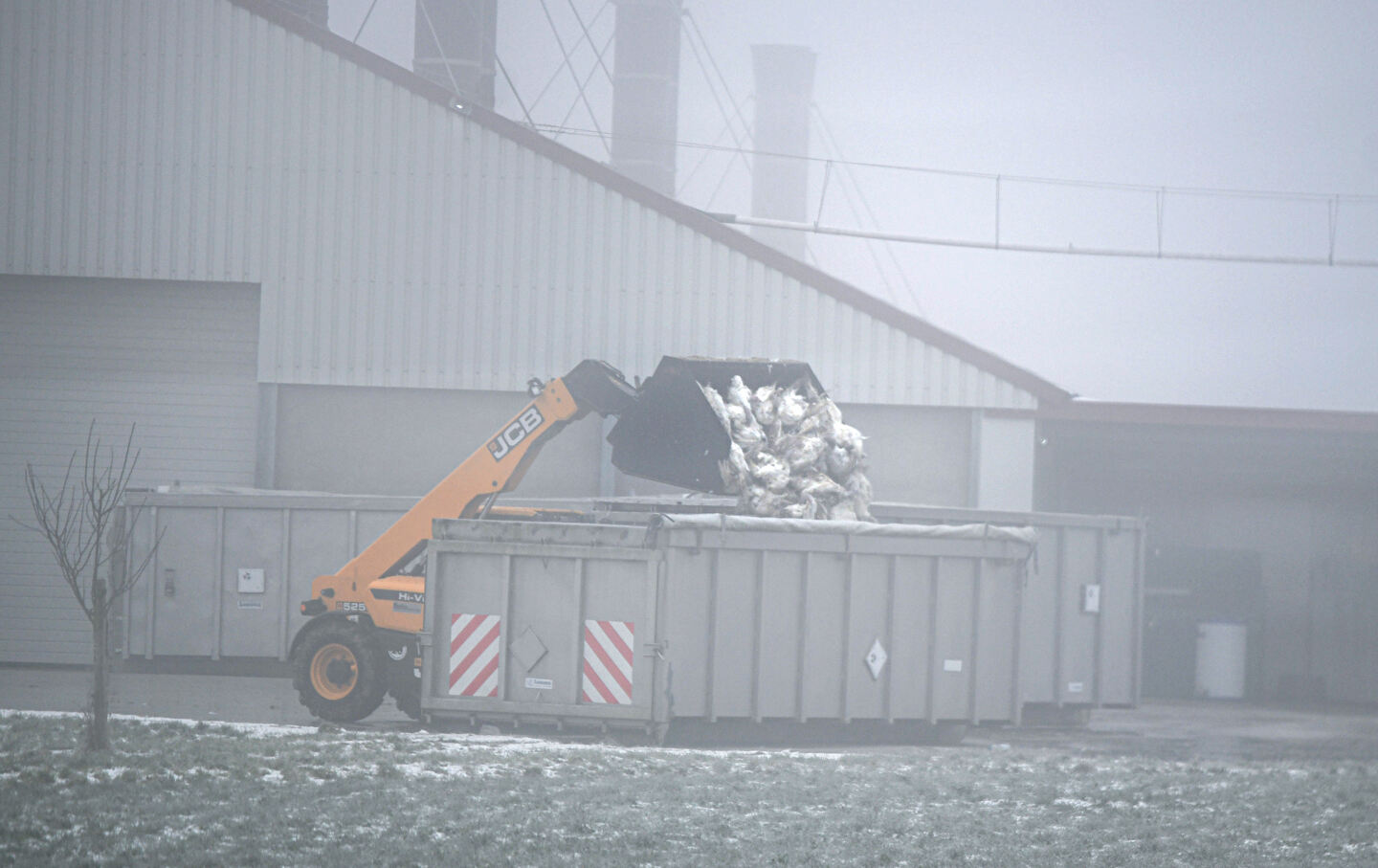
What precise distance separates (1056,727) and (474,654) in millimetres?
6590

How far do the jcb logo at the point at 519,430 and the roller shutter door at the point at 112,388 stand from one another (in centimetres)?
733

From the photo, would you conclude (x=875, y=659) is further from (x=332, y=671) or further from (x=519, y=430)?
(x=332, y=671)

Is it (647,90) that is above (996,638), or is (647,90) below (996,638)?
above

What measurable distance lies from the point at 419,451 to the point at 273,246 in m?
3.22

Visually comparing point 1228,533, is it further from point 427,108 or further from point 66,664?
point 66,664

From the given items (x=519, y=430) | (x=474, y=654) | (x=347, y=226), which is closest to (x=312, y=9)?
(x=347, y=226)

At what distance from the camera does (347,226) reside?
17719 mm

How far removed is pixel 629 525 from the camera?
10.7 m

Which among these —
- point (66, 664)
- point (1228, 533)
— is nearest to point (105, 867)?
point (66, 664)

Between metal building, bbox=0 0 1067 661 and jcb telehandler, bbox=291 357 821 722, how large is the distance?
18.7ft

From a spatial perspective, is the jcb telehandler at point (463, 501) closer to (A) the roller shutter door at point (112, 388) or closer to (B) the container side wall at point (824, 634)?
(B) the container side wall at point (824, 634)

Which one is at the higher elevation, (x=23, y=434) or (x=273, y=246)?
(x=273, y=246)

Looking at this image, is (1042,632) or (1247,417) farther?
(1247,417)

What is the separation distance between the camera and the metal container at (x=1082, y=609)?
13633mm
